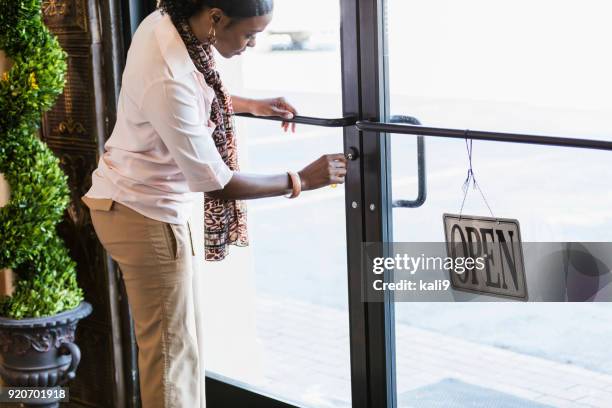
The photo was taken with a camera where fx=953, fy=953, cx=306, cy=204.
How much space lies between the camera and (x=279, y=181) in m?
2.44

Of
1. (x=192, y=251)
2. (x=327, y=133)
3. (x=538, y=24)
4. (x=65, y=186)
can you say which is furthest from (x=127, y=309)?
(x=538, y=24)

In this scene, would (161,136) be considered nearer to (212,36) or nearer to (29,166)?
(212,36)

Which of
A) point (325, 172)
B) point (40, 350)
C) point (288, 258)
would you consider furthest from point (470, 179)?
point (40, 350)

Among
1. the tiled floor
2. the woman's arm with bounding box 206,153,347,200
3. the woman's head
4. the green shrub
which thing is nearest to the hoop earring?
the woman's head

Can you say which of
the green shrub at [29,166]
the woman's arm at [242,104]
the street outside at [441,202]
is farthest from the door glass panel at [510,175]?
the green shrub at [29,166]

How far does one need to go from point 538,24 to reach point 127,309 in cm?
178

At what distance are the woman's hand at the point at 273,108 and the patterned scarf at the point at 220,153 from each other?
15 centimetres

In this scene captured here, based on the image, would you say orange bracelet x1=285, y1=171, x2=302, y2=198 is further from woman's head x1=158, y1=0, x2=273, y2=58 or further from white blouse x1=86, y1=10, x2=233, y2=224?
woman's head x1=158, y1=0, x2=273, y2=58

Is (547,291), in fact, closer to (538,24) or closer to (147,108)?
(538,24)

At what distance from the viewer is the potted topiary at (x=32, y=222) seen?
2914mm

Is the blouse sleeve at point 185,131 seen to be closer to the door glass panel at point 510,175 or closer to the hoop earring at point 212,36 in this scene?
the hoop earring at point 212,36

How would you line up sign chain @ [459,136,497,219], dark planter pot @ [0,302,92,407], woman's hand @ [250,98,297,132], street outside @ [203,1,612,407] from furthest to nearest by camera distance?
dark planter pot @ [0,302,92,407]
woman's hand @ [250,98,297,132]
sign chain @ [459,136,497,219]
street outside @ [203,1,612,407]

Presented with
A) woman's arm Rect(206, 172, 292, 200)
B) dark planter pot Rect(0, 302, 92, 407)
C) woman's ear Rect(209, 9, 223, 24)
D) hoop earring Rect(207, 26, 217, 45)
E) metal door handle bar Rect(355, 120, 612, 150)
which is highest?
woman's ear Rect(209, 9, 223, 24)

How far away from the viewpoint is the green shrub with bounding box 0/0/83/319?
2.91 meters
